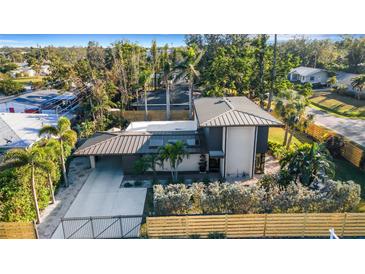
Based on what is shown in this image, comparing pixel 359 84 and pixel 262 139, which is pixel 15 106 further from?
pixel 359 84

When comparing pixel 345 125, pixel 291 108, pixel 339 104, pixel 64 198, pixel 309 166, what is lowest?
pixel 64 198

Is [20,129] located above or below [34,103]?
above

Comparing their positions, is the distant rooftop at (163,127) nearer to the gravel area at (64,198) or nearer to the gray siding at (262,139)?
the gravel area at (64,198)

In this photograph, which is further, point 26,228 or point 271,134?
point 271,134

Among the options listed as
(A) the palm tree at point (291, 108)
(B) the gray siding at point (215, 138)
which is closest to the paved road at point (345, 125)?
(A) the palm tree at point (291, 108)

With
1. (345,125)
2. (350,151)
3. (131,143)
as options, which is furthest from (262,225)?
(345,125)

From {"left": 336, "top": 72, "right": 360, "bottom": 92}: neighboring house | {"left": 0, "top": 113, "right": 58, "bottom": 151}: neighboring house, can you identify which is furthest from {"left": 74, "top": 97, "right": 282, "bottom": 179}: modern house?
{"left": 336, "top": 72, "right": 360, "bottom": 92}: neighboring house
